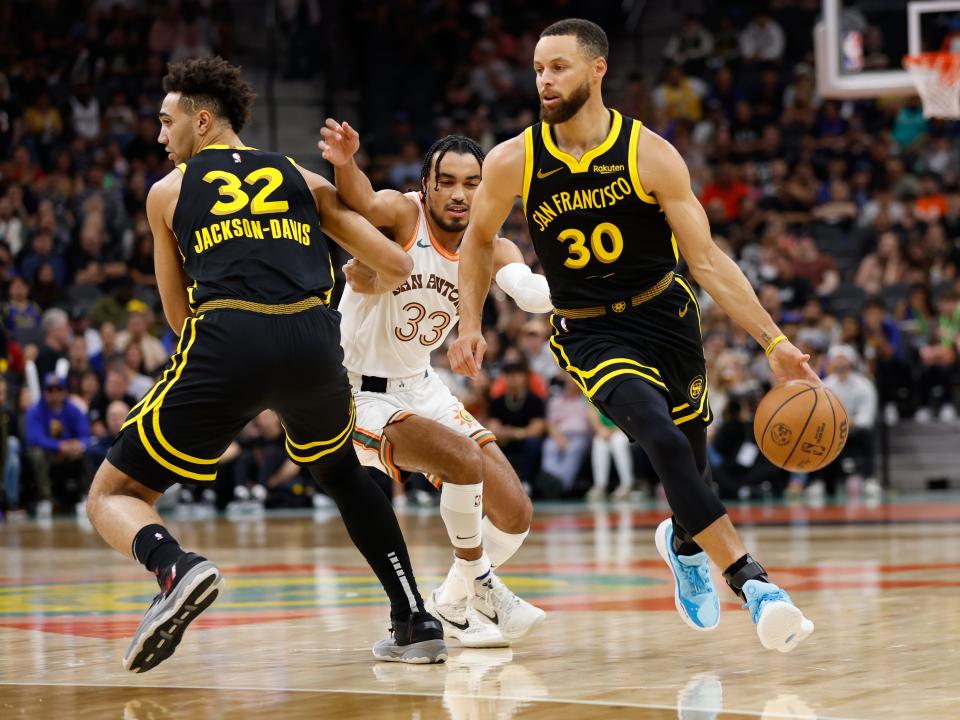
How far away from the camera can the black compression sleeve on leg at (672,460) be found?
526cm

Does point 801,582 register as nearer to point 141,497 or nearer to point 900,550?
point 900,550

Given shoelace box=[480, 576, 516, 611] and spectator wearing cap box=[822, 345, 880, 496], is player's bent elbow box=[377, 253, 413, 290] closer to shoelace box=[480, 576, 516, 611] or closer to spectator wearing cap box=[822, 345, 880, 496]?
shoelace box=[480, 576, 516, 611]

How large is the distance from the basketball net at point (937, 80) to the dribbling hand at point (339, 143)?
31.6ft

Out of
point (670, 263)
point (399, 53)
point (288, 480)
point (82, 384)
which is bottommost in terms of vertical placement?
point (288, 480)

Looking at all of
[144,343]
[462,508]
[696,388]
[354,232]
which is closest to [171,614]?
[354,232]

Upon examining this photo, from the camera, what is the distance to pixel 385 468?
6.34 m

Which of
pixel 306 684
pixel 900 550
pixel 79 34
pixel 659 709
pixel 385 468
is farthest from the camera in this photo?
pixel 79 34

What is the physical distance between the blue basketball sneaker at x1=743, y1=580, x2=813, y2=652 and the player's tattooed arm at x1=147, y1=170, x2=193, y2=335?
89.5 inches

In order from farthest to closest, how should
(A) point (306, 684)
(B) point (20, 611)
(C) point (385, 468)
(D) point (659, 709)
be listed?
(B) point (20, 611), (C) point (385, 468), (A) point (306, 684), (D) point (659, 709)

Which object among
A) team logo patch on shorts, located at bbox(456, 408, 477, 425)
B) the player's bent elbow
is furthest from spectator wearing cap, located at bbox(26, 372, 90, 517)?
the player's bent elbow

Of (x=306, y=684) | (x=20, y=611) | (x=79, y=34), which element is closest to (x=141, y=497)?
(x=306, y=684)

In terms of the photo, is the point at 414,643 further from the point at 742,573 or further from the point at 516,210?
the point at 516,210

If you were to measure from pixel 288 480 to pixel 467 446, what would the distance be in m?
10.6

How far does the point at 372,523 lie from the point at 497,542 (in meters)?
1.12
